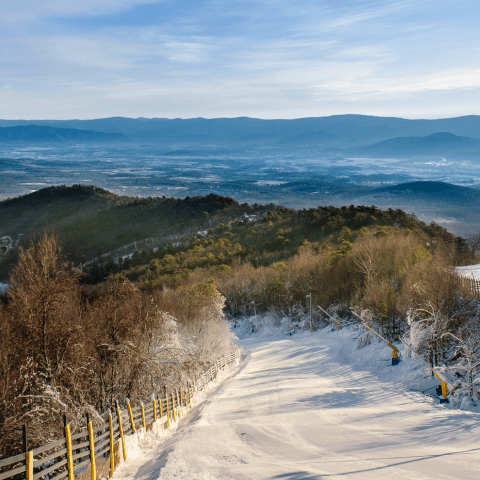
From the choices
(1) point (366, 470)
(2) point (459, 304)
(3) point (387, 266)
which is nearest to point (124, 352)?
(1) point (366, 470)

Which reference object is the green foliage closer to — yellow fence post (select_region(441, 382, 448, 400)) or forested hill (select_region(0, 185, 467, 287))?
yellow fence post (select_region(441, 382, 448, 400))

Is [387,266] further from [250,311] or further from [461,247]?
[461,247]

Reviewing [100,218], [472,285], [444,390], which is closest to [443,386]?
[444,390]

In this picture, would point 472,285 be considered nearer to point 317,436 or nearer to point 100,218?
point 317,436

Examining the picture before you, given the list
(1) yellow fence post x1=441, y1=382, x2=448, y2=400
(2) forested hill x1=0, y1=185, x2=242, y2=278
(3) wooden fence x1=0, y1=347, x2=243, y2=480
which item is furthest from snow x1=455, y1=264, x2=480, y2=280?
(2) forested hill x1=0, y1=185, x2=242, y2=278

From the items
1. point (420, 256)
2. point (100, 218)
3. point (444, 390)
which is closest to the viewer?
point (444, 390)

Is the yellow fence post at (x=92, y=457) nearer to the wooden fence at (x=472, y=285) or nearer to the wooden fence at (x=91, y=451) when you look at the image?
the wooden fence at (x=91, y=451)
